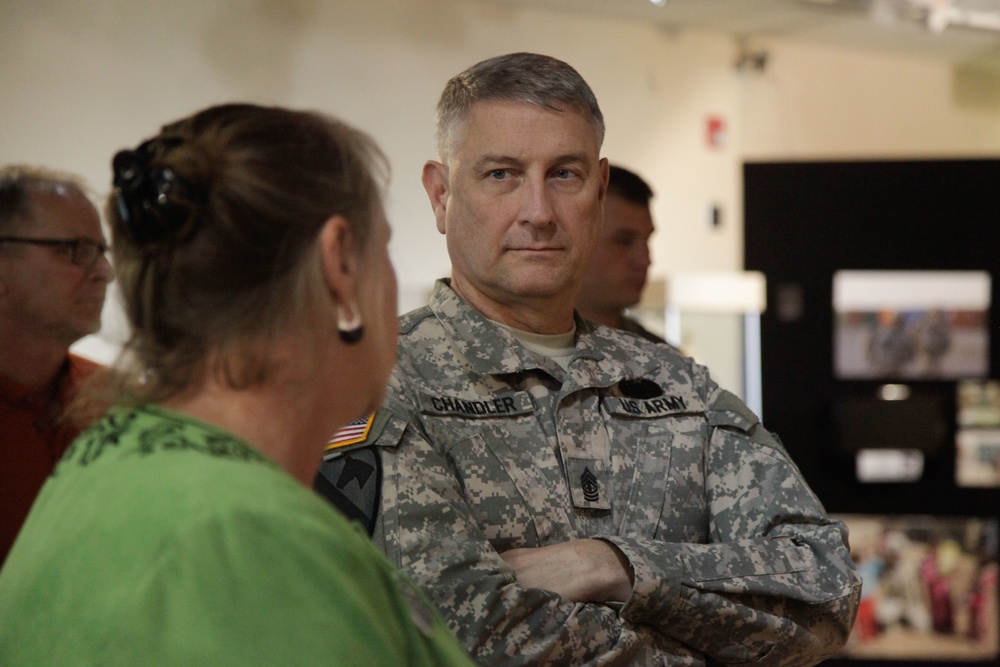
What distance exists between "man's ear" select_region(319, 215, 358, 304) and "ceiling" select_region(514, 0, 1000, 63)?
14.9 feet

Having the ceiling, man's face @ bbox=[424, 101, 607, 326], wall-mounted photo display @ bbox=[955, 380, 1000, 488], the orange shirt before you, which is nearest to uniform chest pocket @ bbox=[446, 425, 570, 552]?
man's face @ bbox=[424, 101, 607, 326]

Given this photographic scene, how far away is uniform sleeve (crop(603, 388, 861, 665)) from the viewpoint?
157 centimetres

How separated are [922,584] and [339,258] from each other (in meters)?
5.47

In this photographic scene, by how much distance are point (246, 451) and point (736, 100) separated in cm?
542

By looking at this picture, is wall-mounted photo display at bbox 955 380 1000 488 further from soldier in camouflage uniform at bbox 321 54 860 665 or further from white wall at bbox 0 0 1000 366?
soldier in camouflage uniform at bbox 321 54 860 665

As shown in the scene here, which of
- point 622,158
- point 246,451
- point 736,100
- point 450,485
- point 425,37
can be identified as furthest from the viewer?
point 736,100

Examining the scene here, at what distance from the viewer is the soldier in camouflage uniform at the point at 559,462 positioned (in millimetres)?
1498

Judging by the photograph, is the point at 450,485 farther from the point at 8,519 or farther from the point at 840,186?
the point at 840,186

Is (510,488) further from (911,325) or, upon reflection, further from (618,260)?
(911,325)

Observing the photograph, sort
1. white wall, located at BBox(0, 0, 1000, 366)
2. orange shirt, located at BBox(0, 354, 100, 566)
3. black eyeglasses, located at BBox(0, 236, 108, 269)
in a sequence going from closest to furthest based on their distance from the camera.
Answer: orange shirt, located at BBox(0, 354, 100, 566)
black eyeglasses, located at BBox(0, 236, 108, 269)
white wall, located at BBox(0, 0, 1000, 366)

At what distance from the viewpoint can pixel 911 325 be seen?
5.91 metres

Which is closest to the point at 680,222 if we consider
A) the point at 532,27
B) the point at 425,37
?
the point at 532,27

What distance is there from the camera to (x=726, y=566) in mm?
1613

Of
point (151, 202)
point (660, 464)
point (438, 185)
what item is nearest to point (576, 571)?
point (660, 464)
